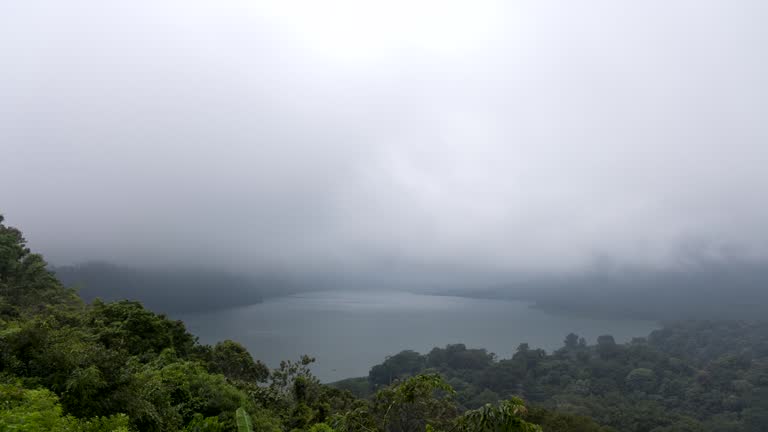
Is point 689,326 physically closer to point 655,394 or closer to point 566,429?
point 655,394

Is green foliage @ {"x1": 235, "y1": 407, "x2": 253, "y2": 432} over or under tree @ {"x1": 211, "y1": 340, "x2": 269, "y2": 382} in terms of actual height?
over

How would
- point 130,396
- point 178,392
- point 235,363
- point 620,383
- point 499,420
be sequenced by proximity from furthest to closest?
point 620,383, point 235,363, point 178,392, point 130,396, point 499,420

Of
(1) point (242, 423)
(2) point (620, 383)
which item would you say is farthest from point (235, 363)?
(2) point (620, 383)

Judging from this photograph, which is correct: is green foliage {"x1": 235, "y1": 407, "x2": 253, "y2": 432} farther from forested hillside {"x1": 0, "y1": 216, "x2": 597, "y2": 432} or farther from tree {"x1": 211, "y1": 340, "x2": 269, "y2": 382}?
tree {"x1": 211, "y1": 340, "x2": 269, "y2": 382}

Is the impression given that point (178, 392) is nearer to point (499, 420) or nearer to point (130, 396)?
point (130, 396)

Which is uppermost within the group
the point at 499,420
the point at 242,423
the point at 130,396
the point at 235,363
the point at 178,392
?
the point at 130,396

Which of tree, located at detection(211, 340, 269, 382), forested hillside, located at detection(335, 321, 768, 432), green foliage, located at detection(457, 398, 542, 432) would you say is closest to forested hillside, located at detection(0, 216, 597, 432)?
green foliage, located at detection(457, 398, 542, 432)

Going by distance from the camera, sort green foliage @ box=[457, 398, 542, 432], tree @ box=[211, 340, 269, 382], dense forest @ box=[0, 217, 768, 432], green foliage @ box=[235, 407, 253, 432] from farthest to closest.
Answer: tree @ box=[211, 340, 269, 382] → green foliage @ box=[235, 407, 253, 432] → green foliage @ box=[457, 398, 542, 432] → dense forest @ box=[0, 217, 768, 432]

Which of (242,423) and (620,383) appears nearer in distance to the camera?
(242,423)

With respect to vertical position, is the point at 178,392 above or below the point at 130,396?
below

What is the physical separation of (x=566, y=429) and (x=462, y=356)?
319 ft

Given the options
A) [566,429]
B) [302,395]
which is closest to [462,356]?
[566,429]

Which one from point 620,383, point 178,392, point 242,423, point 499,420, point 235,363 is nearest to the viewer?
point 499,420

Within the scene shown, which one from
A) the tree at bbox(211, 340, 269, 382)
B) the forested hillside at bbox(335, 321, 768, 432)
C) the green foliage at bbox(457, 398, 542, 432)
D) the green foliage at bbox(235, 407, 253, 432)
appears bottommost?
the forested hillside at bbox(335, 321, 768, 432)
